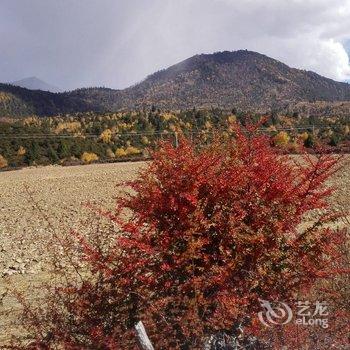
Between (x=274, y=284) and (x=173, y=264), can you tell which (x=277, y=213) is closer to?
(x=274, y=284)

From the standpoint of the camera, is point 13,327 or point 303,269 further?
point 13,327

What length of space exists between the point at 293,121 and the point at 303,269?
5330 cm

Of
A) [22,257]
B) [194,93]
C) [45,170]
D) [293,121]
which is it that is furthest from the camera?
[194,93]

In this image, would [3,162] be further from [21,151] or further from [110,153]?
[110,153]

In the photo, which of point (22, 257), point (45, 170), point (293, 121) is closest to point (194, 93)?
point (293, 121)

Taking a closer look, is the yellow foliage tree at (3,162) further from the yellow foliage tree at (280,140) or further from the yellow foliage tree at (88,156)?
the yellow foliage tree at (280,140)

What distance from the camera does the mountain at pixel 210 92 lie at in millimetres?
130875

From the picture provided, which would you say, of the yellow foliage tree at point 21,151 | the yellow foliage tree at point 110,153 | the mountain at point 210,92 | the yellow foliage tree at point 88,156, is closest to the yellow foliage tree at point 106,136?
the yellow foliage tree at point 110,153

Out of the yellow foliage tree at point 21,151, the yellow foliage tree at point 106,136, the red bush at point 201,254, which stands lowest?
the yellow foliage tree at point 21,151

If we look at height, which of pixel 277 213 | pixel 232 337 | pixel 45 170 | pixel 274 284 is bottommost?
pixel 45 170

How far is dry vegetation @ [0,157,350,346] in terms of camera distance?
1121 centimetres

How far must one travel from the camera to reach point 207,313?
18.9ft

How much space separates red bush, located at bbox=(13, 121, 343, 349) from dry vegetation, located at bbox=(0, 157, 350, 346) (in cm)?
108

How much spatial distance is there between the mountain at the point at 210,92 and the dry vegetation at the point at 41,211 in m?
94.4
